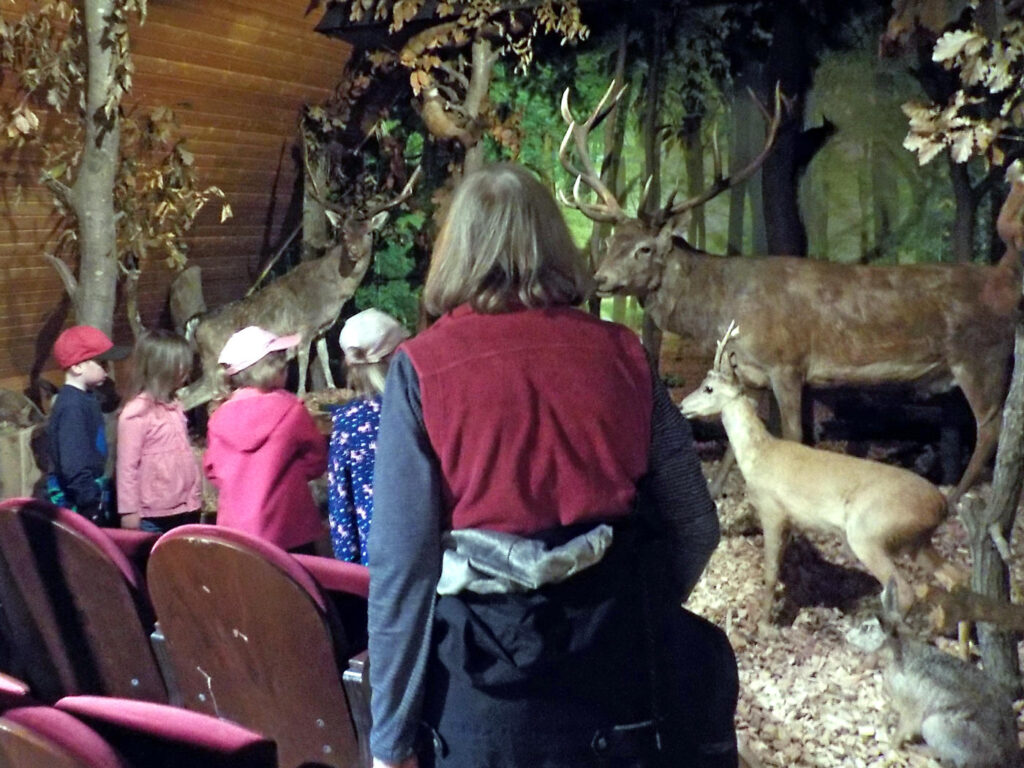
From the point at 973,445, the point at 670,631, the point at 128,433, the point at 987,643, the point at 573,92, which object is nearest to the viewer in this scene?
the point at 670,631

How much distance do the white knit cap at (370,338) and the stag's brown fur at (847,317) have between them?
2.62 m

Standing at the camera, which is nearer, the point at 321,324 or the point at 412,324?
the point at 321,324

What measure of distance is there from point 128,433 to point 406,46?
419 cm

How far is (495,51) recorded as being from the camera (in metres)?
6.62

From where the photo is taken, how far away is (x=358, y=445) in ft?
8.37

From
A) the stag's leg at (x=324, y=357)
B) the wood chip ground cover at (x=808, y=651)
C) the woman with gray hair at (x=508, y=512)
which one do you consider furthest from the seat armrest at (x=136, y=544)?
the stag's leg at (x=324, y=357)

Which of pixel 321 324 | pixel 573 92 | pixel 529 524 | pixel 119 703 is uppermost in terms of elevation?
pixel 573 92

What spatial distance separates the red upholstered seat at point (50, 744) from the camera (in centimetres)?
129

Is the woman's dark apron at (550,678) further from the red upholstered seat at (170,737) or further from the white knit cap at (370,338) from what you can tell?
the white knit cap at (370,338)

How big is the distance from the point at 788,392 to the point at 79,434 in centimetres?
327

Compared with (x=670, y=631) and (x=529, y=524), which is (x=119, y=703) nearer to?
(x=529, y=524)

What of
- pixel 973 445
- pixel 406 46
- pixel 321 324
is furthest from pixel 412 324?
pixel 973 445

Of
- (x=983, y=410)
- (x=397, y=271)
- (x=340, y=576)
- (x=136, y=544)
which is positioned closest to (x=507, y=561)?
(x=340, y=576)

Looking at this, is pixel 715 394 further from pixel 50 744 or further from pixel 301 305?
pixel 301 305
